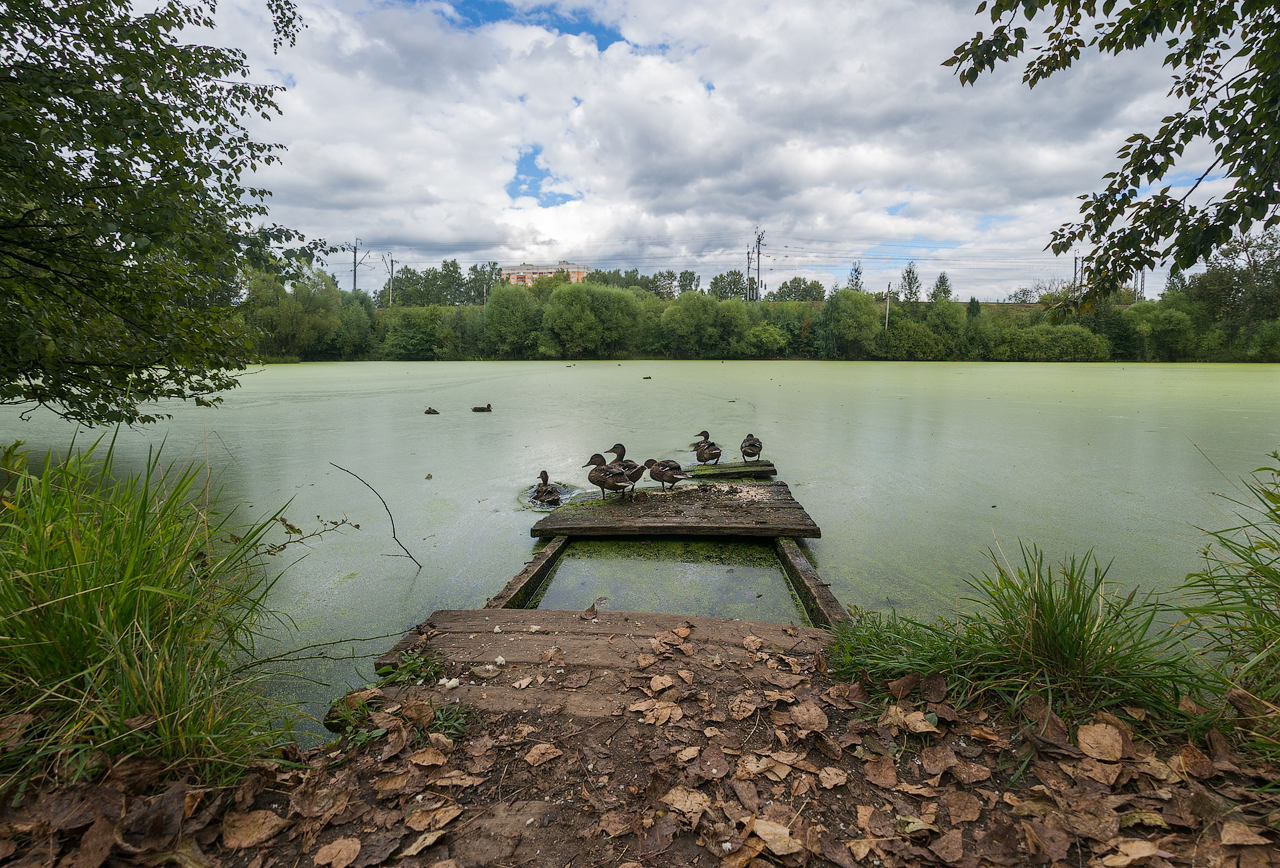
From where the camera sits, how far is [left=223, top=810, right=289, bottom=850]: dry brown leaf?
1147 millimetres

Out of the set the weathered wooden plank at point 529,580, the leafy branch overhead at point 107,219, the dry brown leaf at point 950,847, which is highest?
the leafy branch overhead at point 107,219

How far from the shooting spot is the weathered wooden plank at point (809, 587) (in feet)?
7.71

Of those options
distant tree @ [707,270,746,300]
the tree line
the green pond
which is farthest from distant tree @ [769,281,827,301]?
the green pond

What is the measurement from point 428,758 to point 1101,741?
5.43 ft

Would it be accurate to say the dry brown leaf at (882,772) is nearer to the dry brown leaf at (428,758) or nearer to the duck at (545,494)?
the dry brown leaf at (428,758)

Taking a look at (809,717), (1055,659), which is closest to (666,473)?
(809,717)

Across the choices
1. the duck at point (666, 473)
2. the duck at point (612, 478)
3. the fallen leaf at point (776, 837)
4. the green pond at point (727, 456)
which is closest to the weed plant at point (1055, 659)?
the fallen leaf at point (776, 837)

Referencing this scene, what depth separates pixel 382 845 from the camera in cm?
118

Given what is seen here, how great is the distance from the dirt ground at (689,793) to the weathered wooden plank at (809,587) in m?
0.63

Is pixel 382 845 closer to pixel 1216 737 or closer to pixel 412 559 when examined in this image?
pixel 1216 737

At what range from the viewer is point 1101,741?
1.34 metres

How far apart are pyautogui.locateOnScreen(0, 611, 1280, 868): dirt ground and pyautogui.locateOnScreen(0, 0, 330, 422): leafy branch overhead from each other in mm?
2508

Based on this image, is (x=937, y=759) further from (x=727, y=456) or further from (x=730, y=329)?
(x=730, y=329)

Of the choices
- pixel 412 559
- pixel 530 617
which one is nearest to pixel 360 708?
pixel 530 617
